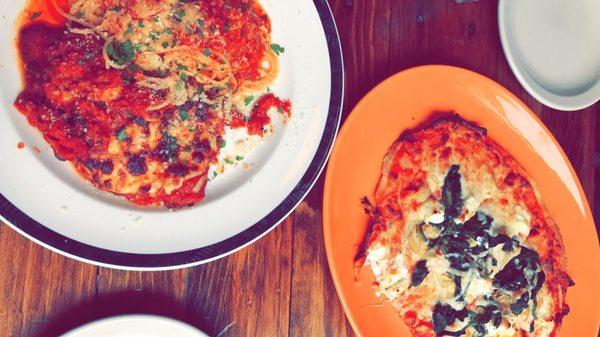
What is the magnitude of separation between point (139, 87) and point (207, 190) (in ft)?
1.89

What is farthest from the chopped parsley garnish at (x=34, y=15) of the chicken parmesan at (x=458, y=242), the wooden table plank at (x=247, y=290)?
the chicken parmesan at (x=458, y=242)

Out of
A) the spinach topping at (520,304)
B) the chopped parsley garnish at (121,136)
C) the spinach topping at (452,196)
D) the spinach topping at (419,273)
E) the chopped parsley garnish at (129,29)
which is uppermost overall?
the chopped parsley garnish at (129,29)

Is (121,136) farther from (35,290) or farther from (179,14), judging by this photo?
(35,290)

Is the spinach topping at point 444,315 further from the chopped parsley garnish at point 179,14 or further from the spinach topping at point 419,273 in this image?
the chopped parsley garnish at point 179,14

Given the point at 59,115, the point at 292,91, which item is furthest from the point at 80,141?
the point at 292,91

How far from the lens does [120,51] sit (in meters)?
2.54

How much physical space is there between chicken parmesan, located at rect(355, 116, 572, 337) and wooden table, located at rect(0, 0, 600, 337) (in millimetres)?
344

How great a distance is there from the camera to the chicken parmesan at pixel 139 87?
2.46m

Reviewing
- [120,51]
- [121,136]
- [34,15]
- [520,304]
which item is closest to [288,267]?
[121,136]

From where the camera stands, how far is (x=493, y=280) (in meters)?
2.82

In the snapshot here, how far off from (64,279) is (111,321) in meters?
0.35

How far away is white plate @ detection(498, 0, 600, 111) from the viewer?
294cm

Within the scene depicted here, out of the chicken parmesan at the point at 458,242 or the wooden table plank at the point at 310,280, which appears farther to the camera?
the wooden table plank at the point at 310,280

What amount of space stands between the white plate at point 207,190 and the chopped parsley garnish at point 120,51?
0.41 m
